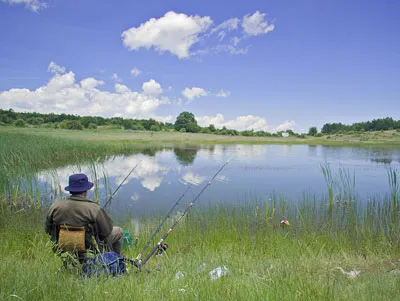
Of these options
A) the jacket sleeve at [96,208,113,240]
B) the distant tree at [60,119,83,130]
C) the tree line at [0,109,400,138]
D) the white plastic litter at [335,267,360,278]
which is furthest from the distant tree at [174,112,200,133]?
the jacket sleeve at [96,208,113,240]

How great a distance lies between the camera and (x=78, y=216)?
2.86 m

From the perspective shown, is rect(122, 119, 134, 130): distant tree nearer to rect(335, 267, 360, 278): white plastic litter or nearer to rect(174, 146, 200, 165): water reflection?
rect(174, 146, 200, 165): water reflection

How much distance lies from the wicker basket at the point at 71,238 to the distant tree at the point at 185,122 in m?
67.0

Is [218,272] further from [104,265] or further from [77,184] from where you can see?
[77,184]

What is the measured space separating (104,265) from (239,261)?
1734mm

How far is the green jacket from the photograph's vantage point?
9.39 feet

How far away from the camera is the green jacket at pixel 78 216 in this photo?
2861 millimetres

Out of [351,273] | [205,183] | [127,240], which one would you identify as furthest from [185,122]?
[351,273]

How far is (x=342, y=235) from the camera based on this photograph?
5.30 meters

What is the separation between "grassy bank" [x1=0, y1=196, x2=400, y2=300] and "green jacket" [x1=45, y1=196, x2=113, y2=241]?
1.41 ft

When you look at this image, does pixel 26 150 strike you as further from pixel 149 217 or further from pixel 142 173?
pixel 149 217

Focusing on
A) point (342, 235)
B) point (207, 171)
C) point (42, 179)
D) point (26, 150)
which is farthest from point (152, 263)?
point (207, 171)

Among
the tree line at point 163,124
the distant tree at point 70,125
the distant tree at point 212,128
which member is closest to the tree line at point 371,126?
the tree line at point 163,124

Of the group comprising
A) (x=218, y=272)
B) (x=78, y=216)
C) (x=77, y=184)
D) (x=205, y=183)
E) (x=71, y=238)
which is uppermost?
(x=77, y=184)
